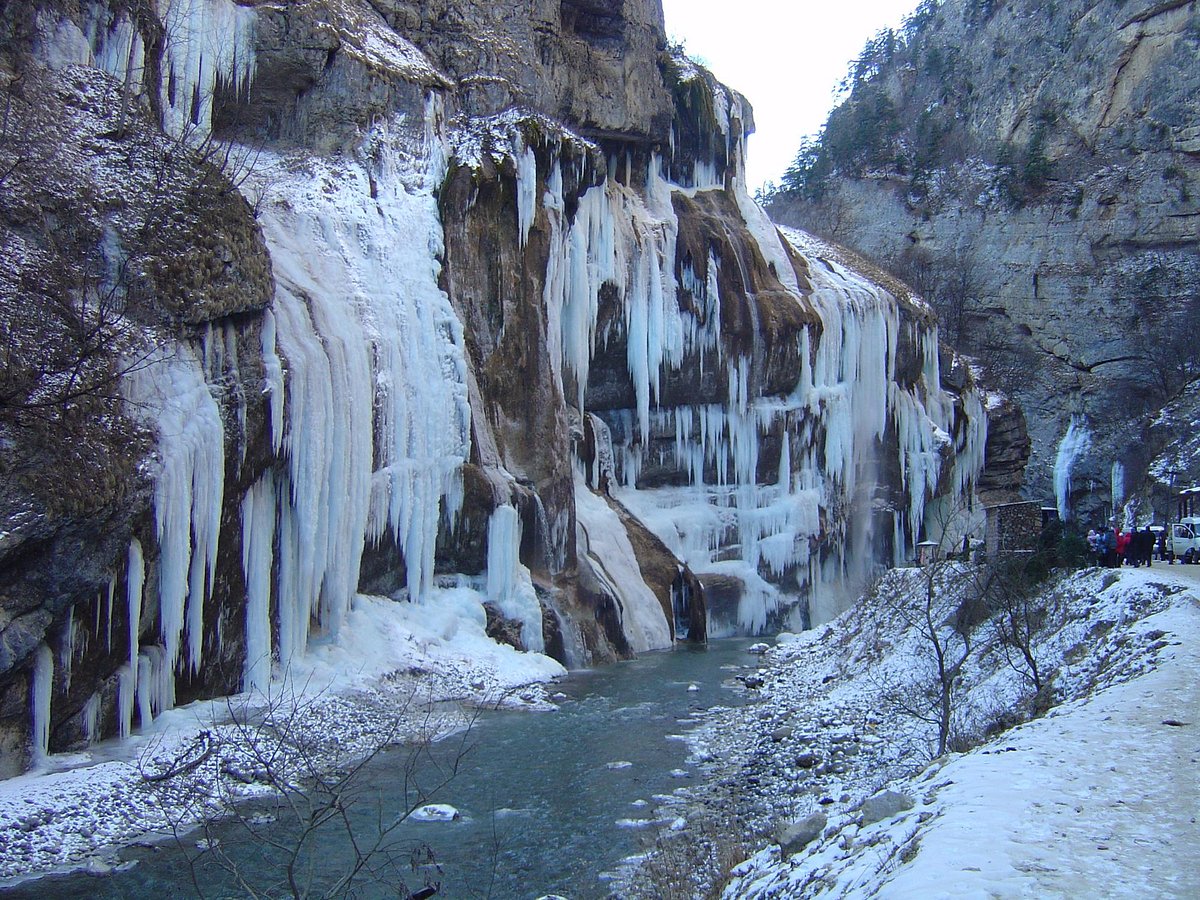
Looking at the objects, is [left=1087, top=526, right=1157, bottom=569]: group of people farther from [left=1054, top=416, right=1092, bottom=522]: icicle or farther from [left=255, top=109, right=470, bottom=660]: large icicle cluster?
[left=1054, top=416, right=1092, bottom=522]: icicle

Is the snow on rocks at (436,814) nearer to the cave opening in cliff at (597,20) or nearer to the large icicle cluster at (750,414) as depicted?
the large icicle cluster at (750,414)

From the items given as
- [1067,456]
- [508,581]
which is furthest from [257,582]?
[1067,456]

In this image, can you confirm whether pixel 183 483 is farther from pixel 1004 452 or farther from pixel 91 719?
pixel 1004 452

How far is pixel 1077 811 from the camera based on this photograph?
27.2 feet

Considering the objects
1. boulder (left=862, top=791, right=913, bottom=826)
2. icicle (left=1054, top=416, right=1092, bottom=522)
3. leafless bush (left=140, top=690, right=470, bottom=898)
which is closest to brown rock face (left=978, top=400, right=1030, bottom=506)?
icicle (left=1054, top=416, right=1092, bottom=522)

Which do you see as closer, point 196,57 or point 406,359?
point 406,359

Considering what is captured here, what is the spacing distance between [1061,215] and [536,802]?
157 feet

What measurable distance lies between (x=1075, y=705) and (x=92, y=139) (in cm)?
1595

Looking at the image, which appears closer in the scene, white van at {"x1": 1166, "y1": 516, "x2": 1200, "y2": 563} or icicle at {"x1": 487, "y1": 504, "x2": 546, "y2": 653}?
icicle at {"x1": 487, "y1": 504, "x2": 546, "y2": 653}

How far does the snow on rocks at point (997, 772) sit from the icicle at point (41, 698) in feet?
25.5

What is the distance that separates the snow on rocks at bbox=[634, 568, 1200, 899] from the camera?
741 cm

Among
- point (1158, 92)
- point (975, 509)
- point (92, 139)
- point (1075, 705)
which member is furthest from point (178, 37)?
point (1158, 92)

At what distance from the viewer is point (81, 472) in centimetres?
1456

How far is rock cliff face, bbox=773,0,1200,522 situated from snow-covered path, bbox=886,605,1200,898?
37.3 m
